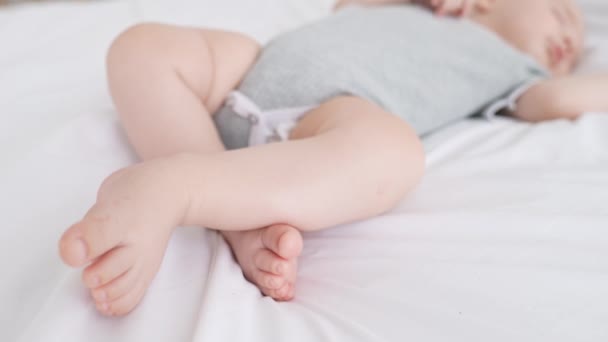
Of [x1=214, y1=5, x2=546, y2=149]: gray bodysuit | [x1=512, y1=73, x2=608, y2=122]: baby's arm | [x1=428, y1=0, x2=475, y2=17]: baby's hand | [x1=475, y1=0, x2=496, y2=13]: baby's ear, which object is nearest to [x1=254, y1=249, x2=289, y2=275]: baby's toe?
[x1=214, y1=5, x2=546, y2=149]: gray bodysuit

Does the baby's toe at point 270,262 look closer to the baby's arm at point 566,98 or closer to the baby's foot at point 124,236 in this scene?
the baby's foot at point 124,236

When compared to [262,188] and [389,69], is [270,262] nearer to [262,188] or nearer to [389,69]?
[262,188]

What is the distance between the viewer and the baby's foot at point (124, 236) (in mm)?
428

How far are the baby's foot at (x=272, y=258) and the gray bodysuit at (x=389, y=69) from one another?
0.74ft

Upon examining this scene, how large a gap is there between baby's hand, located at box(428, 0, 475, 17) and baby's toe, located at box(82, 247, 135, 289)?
0.85m

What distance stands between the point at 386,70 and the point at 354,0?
16.6 inches

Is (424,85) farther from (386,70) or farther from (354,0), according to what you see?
(354,0)

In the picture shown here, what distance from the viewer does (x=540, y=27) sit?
1190mm

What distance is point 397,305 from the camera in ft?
1.58

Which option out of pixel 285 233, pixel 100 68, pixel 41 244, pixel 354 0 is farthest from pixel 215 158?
pixel 354 0

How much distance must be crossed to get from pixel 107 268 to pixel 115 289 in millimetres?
21

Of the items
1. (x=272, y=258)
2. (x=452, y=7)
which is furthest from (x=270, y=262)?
(x=452, y=7)

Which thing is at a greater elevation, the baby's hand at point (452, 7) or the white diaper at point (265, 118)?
the baby's hand at point (452, 7)

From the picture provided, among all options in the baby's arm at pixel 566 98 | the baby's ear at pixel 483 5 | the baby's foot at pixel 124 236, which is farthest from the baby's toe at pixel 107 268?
the baby's ear at pixel 483 5
